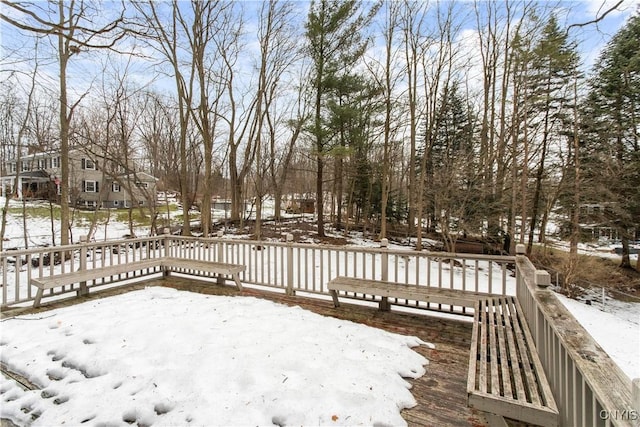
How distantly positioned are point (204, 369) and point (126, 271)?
3.65 m

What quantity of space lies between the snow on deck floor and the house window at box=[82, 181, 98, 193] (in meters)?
24.2

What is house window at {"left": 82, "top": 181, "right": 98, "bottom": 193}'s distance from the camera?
907 inches

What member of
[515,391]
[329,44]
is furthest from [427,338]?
[329,44]

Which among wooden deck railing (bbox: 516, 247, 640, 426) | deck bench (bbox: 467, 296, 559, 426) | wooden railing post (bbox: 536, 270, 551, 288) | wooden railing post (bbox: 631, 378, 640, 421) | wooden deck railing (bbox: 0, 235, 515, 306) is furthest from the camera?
wooden deck railing (bbox: 0, 235, 515, 306)

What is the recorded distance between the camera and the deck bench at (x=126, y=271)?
4.18m

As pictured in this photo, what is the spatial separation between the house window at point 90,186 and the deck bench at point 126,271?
22.6 metres

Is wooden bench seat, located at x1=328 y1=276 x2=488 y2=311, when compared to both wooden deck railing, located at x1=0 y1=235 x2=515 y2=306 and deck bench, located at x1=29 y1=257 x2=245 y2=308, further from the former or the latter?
deck bench, located at x1=29 y1=257 x2=245 y2=308

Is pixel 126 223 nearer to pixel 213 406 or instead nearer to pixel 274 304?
pixel 274 304

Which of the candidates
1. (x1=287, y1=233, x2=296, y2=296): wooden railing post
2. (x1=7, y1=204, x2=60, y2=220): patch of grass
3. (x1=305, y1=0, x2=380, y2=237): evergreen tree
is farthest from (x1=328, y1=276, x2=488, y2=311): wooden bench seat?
(x1=7, y1=204, x2=60, y2=220): patch of grass

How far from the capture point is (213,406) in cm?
209

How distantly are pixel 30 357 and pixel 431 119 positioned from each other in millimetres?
14224

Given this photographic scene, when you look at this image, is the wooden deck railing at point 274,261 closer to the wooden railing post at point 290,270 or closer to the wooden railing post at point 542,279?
the wooden railing post at point 290,270

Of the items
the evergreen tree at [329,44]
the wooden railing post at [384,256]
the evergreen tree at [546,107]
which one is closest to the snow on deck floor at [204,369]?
the wooden railing post at [384,256]

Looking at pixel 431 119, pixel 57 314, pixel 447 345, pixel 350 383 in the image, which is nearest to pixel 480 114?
pixel 431 119
